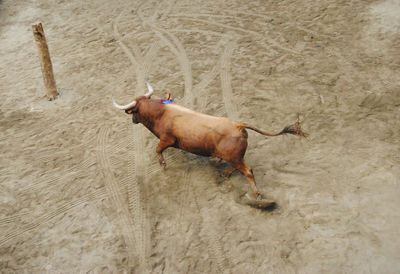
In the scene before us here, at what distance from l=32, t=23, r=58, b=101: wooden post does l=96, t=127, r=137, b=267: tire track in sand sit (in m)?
1.98

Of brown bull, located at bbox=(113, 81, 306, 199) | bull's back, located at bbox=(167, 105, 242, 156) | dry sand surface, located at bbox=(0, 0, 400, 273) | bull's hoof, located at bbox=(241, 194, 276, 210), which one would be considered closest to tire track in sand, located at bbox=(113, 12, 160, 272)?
dry sand surface, located at bbox=(0, 0, 400, 273)

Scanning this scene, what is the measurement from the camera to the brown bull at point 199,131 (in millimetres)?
5663

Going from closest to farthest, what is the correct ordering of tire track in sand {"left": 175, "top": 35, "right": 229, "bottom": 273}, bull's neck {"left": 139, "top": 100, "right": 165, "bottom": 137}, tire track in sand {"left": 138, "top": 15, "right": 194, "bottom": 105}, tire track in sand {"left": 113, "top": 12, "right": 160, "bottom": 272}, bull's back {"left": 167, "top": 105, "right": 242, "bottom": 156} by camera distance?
tire track in sand {"left": 175, "top": 35, "right": 229, "bottom": 273} → tire track in sand {"left": 113, "top": 12, "right": 160, "bottom": 272} → bull's back {"left": 167, "top": 105, "right": 242, "bottom": 156} → bull's neck {"left": 139, "top": 100, "right": 165, "bottom": 137} → tire track in sand {"left": 138, "top": 15, "right": 194, "bottom": 105}

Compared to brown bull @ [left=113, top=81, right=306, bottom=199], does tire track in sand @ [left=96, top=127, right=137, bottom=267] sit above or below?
below

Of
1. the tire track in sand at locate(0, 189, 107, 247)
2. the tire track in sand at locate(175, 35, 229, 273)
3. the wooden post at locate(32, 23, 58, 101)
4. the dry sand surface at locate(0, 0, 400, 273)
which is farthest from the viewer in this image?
the wooden post at locate(32, 23, 58, 101)

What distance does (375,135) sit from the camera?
676 centimetres

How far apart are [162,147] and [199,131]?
0.84 meters

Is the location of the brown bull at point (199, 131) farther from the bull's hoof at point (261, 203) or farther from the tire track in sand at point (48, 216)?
the tire track in sand at point (48, 216)

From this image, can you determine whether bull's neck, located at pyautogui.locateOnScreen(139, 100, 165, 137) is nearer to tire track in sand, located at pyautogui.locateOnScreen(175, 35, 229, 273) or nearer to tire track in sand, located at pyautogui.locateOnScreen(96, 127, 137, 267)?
tire track in sand, located at pyautogui.locateOnScreen(175, 35, 229, 273)

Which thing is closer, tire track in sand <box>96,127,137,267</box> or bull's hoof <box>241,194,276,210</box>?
tire track in sand <box>96,127,137,267</box>

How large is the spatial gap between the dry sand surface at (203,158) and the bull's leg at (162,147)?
0.90 ft

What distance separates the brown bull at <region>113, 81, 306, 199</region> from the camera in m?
5.66

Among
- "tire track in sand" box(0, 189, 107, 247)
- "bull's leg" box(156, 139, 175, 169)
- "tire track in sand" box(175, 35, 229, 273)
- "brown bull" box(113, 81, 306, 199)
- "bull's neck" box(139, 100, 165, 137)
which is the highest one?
"bull's neck" box(139, 100, 165, 137)

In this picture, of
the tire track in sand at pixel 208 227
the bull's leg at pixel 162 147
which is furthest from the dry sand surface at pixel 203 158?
the bull's leg at pixel 162 147
